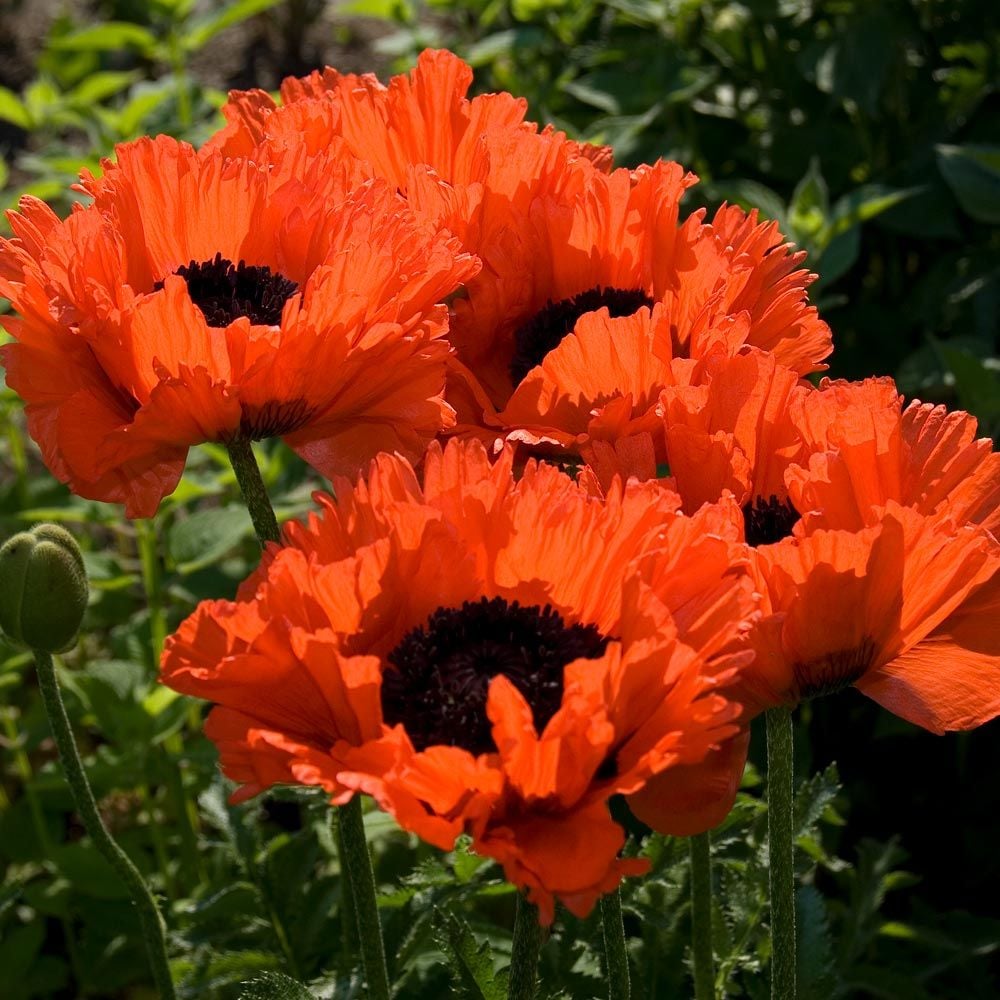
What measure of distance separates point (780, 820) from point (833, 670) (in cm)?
12

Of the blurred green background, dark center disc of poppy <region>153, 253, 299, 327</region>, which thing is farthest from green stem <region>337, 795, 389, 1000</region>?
dark center disc of poppy <region>153, 253, 299, 327</region>

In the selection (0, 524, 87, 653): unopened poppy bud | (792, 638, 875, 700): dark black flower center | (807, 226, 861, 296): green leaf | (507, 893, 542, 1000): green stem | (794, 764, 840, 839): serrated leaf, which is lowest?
(794, 764, 840, 839): serrated leaf

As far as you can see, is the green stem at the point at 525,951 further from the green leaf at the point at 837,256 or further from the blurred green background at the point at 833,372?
the green leaf at the point at 837,256

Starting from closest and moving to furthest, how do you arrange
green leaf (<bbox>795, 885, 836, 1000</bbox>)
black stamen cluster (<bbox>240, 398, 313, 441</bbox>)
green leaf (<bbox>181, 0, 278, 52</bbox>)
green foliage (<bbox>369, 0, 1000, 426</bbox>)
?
black stamen cluster (<bbox>240, 398, 313, 441</bbox>), green leaf (<bbox>795, 885, 836, 1000</bbox>), green foliage (<bbox>369, 0, 1000, 426</bbox>), green leaf (<bbox>181, 0, 278, 52</bbox>)

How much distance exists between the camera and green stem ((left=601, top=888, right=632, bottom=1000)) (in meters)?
1.09

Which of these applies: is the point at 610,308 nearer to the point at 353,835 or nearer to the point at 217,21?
the point at 353,835

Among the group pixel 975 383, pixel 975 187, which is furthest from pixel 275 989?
pixel 975 187

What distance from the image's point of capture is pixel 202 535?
2082mm

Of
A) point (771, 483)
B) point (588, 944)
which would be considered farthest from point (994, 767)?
point (771, 483)

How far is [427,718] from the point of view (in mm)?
921

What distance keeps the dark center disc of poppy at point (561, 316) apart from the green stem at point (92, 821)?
41cm

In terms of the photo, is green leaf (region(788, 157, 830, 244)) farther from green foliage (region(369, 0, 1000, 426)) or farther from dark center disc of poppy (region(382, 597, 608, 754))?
dark center disc of poppy (region(382, 597, 608, 754))

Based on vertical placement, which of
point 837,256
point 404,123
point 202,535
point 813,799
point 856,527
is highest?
point 404,123

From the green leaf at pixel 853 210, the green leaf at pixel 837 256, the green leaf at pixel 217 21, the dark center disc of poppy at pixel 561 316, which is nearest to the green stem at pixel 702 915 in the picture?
the dark center disc of poppy at pixel 561 316
